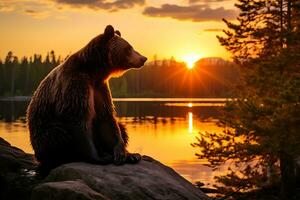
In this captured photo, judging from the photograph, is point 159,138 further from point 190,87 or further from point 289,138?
point 190,87

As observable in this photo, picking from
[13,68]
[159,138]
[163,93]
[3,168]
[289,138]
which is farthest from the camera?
[163,93]

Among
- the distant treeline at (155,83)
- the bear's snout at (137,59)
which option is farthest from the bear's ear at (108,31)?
the distant treeline at (155,83)

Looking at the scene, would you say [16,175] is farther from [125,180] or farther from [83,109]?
[125,180]

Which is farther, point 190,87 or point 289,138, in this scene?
point 190,87

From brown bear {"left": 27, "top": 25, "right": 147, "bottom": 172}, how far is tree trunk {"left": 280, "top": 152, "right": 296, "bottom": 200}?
12672 millimetres

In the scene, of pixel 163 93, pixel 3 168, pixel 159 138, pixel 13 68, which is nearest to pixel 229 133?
pixel 3 168

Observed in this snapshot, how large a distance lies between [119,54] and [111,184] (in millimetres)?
1788

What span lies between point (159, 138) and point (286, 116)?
3409 centimetres

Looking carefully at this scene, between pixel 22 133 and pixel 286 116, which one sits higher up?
pixel 286 116

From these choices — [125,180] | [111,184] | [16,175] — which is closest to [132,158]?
[125,180]

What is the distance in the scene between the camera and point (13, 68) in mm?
140375

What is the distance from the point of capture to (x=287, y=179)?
19.2 metres

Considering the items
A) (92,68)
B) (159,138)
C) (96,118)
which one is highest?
(92,68)

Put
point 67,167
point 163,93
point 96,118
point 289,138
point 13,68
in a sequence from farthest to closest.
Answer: point 163,93 → point 13,68 → point 289,138 → point 96,118 → point 67,167
